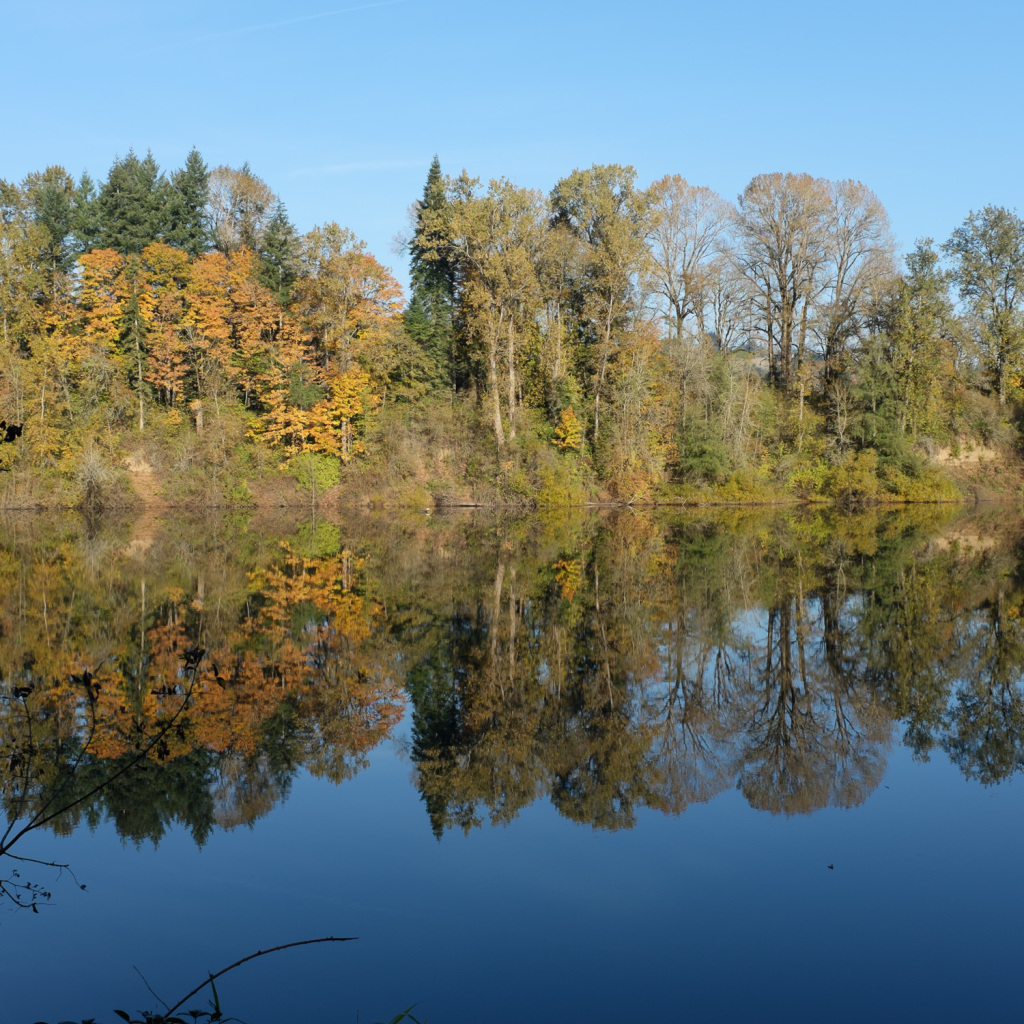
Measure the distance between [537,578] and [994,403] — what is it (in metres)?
44.0

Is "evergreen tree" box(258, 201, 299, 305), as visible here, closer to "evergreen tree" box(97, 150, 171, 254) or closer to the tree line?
"evergreen tree" box(97, 150, 171, 254)

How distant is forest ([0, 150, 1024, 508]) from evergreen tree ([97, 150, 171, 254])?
19cm

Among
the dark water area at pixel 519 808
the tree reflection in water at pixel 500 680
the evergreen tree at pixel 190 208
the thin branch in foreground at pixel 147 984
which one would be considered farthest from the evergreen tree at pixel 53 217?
the thin branch in foreground at pixel 147 984

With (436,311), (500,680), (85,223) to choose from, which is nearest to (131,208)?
(85,223)

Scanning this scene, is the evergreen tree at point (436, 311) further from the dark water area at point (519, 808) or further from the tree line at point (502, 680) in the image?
the dark water area at point (519, 808)

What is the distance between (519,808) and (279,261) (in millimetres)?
49756

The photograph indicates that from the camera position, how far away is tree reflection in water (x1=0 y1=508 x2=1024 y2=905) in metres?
8.10

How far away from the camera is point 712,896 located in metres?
6.21

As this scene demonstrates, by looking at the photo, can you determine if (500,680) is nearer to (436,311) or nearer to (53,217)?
(436,311)

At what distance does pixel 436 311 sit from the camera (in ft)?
172

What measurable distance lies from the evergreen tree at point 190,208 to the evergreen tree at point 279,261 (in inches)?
210

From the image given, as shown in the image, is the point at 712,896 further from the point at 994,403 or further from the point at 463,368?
the point at 994,403

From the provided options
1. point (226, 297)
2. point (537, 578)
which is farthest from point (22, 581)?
point (226, 297)

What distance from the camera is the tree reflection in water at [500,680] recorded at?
26.6 feet
